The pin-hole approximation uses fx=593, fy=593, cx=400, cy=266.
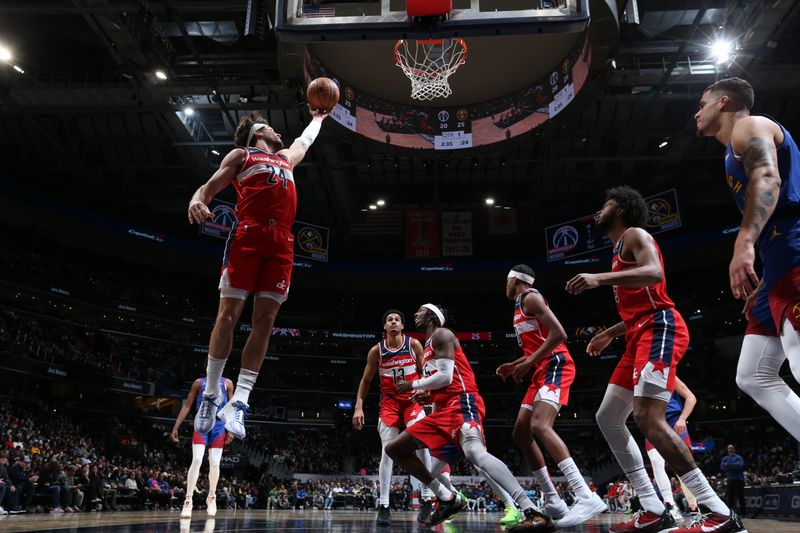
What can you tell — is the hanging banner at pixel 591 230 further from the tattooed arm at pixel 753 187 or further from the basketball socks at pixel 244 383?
the tattooed arm at pixel 753 187

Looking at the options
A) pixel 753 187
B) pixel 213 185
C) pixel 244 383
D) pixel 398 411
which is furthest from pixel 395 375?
pixel 753 187

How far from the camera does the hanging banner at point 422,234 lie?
1014 inches

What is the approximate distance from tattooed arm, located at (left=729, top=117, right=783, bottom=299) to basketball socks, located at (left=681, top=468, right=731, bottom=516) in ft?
4.68

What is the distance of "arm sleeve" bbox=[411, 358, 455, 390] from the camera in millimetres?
5379

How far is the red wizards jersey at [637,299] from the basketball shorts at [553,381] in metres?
1.10

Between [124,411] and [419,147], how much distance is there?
20.0m

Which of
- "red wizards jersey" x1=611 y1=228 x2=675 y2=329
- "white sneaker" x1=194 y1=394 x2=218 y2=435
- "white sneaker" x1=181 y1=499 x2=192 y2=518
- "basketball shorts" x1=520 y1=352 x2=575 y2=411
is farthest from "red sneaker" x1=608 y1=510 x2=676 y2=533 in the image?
"white sneaker" x1=181 y1=499 x2=192 y2=518

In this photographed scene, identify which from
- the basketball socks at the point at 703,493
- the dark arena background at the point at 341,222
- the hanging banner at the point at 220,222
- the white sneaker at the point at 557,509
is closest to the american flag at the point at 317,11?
the dark arena background at the point at 341,222

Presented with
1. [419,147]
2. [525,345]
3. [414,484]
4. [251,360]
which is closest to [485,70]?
[419,147]

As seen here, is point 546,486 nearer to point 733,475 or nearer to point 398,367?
point 398,367

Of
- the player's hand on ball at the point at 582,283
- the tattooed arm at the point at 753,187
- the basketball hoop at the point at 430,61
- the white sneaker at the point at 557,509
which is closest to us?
the tattooed arm at the point at 753,187

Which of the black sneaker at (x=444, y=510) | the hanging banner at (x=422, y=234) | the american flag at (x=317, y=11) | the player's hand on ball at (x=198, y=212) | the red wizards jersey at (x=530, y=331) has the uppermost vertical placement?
the hanging banner at (x=422, y=234)

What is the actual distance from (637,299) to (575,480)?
5.67 feet

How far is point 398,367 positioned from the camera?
24.9 feet
